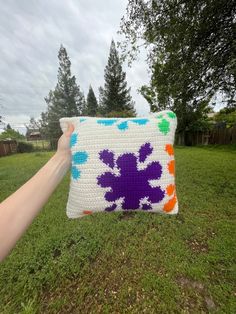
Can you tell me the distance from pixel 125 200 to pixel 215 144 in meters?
14.3

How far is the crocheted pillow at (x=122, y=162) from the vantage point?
0.86 meters

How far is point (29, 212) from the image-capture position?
611mm

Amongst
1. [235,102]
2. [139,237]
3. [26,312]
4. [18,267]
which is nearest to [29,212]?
[26,312]

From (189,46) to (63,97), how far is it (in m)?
21.9

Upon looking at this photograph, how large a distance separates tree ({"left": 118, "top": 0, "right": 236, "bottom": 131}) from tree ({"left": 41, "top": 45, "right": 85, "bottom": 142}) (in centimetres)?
1962

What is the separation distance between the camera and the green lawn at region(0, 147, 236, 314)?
1521 mm

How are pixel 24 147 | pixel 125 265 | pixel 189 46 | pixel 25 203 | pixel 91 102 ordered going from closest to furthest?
pixel 25 203 < pixel 125 265 < pixel 189 46 < pixel 24 147 < pixel 91 102

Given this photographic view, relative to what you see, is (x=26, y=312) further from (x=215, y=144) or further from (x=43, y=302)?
(x=215, y=144)

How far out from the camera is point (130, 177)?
87 cm

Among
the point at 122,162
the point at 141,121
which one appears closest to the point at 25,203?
the point at 122,162

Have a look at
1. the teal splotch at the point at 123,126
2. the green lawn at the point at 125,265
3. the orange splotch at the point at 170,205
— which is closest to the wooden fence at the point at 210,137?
the green lawn at the point at 125,265

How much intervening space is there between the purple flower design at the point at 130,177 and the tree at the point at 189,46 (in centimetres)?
320

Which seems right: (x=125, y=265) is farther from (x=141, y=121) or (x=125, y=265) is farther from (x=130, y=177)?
(x=141, y=121)

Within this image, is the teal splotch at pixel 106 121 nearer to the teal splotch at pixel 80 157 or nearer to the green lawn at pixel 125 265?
the teal splotch at pixel 80 157
